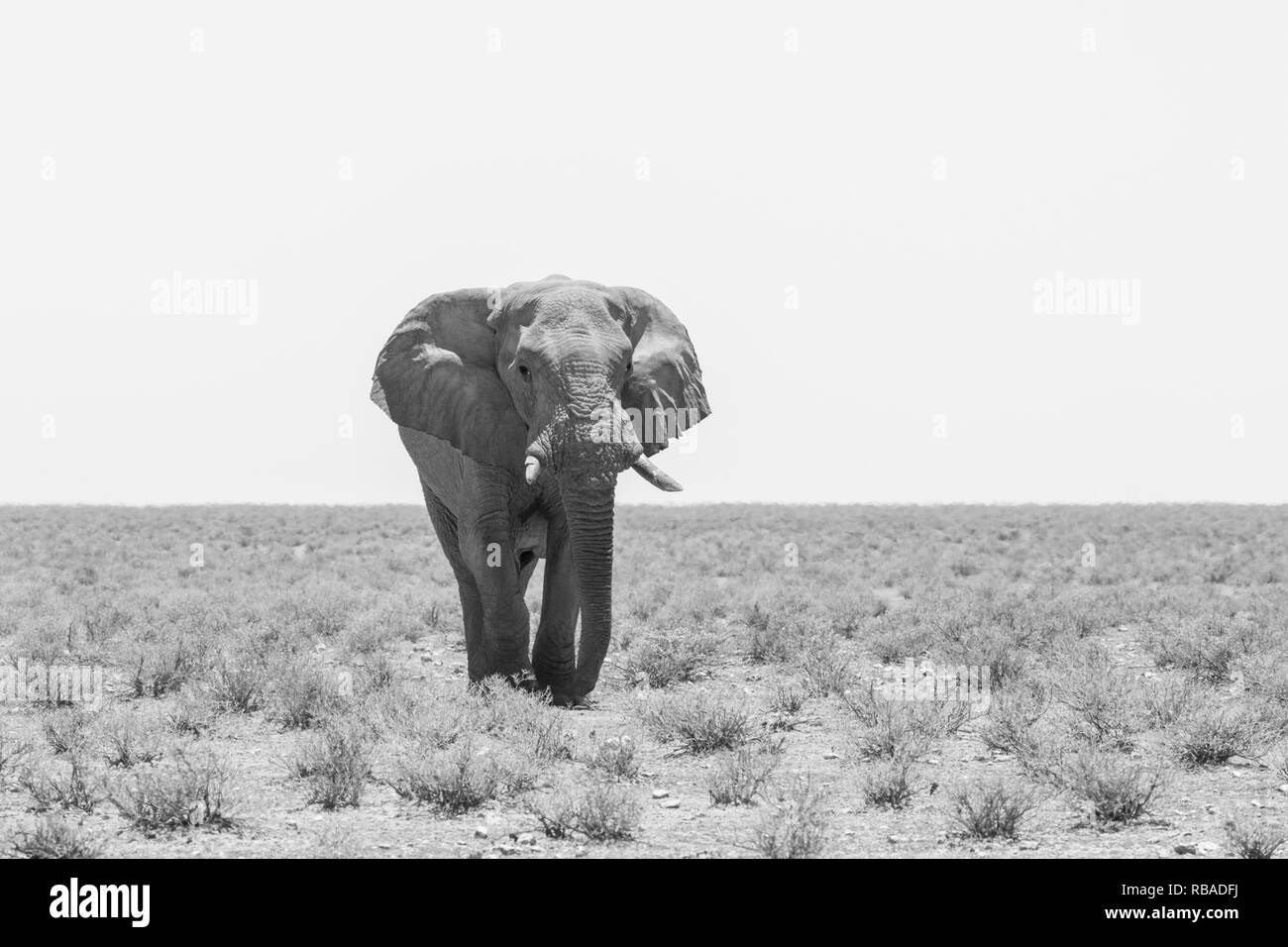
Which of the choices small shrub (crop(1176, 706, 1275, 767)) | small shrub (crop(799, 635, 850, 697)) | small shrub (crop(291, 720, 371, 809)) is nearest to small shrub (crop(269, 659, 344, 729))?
small shrub (crop(291, 720, 371, 809))

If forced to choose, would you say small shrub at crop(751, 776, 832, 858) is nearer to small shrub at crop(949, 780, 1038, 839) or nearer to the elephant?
small shrub at crop(949, 780, 1038, 839)

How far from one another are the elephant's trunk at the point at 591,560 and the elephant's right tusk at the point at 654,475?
1.06 ft

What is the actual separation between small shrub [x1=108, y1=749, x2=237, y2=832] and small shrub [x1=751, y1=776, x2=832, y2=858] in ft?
9.41

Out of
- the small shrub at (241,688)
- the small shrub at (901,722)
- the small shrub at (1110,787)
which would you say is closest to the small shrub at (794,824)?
the small shrub at (901,722)

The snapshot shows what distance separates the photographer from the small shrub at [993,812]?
6879 millimetres

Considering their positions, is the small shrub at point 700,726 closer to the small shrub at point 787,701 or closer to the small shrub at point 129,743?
the small shrub at point 787,701

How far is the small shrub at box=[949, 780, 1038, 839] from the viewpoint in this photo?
6879 millimetres

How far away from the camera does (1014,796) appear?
22.9 feet

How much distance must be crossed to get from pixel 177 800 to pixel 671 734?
353 cm

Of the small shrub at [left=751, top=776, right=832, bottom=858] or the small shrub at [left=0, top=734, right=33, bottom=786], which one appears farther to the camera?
the small shrub at [left=0, top=734, right=33, bottom=786]

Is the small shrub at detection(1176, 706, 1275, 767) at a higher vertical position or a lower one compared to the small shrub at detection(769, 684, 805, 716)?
higher
